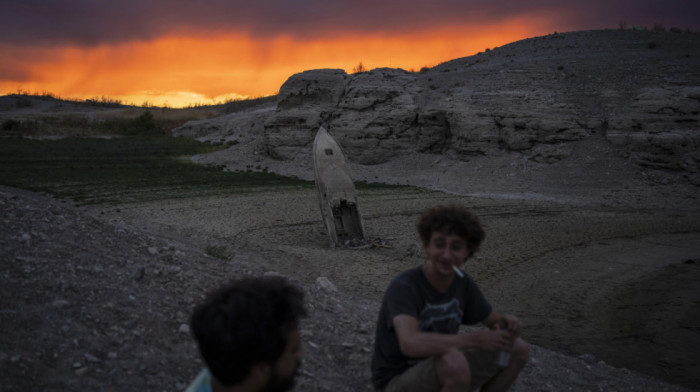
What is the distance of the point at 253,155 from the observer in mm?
36031

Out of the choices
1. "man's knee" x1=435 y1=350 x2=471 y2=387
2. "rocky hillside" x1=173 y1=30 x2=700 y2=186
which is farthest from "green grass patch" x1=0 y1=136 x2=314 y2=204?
"man's knee" x1=435 y1=350 x2=471 y2=387

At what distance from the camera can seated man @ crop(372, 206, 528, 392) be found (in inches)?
119

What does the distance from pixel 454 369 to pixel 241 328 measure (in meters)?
1.60

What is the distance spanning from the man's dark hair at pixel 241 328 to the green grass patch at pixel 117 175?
1712cm

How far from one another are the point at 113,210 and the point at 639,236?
53.2 feet

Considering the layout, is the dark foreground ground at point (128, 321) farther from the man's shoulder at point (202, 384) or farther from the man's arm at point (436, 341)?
the man's shoulder at point (202, 384)

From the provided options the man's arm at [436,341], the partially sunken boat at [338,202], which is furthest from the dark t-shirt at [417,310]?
the partially sunken boat at [338,202]

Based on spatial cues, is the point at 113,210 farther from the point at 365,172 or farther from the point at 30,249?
the point at 365,172

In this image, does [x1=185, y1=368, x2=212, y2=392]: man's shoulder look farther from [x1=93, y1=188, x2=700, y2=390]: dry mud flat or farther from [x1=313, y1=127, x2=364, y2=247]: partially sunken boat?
[x1=313, y1=127, x2=364, y2=247]: partially sunken boat

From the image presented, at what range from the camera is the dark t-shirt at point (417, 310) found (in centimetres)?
324

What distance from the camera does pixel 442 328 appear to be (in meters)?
3.37

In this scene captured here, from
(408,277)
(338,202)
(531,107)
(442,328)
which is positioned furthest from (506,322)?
(531,107)

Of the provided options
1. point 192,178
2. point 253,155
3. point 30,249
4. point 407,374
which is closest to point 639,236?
point 407,374

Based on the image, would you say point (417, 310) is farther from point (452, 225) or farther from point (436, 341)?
point (452, 225)
